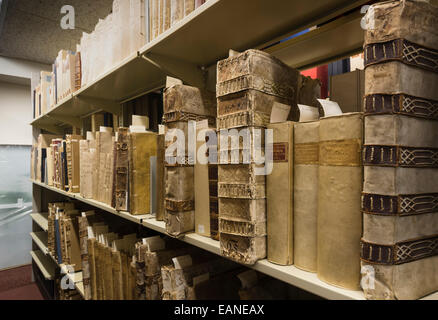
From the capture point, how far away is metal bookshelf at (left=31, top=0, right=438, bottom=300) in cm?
66

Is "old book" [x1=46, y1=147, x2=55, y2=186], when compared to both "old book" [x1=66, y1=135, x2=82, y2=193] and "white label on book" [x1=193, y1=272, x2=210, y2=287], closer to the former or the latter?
"old book" [x1=66, y1=135, x2=82, y2=193]

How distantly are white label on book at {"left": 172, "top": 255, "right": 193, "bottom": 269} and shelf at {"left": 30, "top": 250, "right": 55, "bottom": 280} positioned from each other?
2093 millimetres

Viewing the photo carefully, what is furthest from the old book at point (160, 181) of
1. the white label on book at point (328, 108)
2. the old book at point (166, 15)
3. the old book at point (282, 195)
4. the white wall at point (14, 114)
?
the white wall at point (14, 114)

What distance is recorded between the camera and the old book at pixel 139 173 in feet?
3.47

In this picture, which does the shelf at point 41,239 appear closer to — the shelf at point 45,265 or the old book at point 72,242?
the shelf at point 45,265

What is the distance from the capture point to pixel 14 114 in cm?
341

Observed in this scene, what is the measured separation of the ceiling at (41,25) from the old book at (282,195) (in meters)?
2.01

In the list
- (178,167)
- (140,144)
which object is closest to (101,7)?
(140,144)

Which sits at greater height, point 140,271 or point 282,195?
point 282,195

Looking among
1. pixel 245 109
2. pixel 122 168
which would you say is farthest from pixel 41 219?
pixel 245 109

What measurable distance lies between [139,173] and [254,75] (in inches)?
25.7

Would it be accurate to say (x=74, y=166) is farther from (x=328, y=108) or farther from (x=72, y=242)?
(x=328, y=108)

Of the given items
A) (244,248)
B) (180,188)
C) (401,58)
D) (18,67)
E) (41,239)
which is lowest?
(41,239)

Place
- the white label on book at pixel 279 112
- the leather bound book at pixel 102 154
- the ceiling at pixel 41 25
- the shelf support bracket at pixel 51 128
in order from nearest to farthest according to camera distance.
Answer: the white label on book at pixel 279 112 < the leather bound book at pixel 102 154 < the ceiling at pixel 41 25 < the shelf support bracket at pixel 51 128
